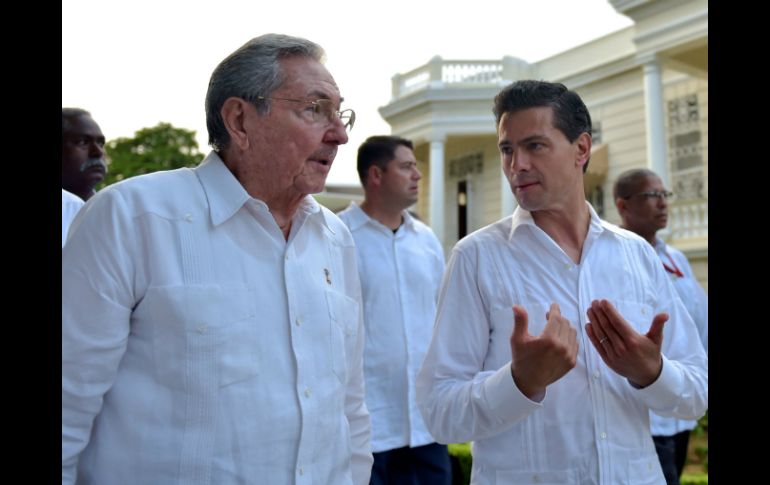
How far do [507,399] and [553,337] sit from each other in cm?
25

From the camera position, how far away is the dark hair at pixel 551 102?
100 inches

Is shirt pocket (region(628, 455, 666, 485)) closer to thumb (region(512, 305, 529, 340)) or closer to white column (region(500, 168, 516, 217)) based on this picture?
thumb (region(512, 305, 529, 340))

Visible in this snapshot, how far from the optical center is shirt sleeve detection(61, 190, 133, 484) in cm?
180

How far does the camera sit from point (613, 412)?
233 centimetres

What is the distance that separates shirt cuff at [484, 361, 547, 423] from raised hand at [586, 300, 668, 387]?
0.69 ft

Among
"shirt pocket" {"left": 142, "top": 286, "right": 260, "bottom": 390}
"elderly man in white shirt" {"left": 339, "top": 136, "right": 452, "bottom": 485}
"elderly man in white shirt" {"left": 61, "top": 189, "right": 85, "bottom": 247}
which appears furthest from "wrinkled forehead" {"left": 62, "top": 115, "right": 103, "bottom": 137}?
"shirt pocket" {"left": 142, "top": 286, "right": 260, "bottom": 390}

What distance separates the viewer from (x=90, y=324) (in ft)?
5.94

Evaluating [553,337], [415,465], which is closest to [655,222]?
[415,465]

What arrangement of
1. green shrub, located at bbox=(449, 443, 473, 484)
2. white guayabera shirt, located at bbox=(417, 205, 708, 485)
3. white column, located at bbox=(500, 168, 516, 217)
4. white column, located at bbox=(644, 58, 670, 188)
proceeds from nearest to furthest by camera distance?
white guayabera shirt, located at bbox=(417, 205, 708, 485) → green shrub, located at bbox=(449, 443, 473, 484) → white column, located at bbox=(644, 58, 670, 188) → white column, located at bbox=(500, 168, 516, 217)

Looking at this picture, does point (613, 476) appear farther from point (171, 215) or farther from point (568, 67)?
point (568, 67)

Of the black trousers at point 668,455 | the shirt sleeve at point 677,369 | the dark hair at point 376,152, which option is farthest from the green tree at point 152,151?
the shirt sleeve at point 677,369

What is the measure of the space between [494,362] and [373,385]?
231cm

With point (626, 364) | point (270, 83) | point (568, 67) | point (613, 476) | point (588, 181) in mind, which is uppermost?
point (568, 67)
